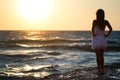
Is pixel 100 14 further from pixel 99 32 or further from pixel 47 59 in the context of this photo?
pixel 47 59

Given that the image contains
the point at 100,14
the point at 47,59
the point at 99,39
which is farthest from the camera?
the point at 47,59

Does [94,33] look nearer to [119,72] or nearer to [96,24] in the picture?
[96,24]

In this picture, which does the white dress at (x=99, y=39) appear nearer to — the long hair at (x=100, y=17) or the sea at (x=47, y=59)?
the long hair at (x=100, y=17)

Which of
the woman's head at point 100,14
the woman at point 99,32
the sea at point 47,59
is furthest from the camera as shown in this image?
the sea at point 47,59

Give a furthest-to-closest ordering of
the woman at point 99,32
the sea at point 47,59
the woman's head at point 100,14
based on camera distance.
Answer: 1. the sea at point 47,59
2. the woman at point 99,32
3. the woman's head at point 100,14

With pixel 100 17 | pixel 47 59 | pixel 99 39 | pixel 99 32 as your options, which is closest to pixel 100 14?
pixel 100 17

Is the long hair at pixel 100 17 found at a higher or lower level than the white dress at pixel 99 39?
higher

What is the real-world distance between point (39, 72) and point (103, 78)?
3.21m

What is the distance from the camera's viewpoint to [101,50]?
1018 cm

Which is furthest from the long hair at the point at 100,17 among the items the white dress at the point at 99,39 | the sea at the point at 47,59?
the sea at the point at 47,59

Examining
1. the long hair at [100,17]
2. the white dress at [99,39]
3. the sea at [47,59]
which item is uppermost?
the long hair at [100,17]

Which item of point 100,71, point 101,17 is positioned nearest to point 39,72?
point 100,71

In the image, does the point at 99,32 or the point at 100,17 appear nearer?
the point at 100,17

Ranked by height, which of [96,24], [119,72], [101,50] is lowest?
[119,72]
